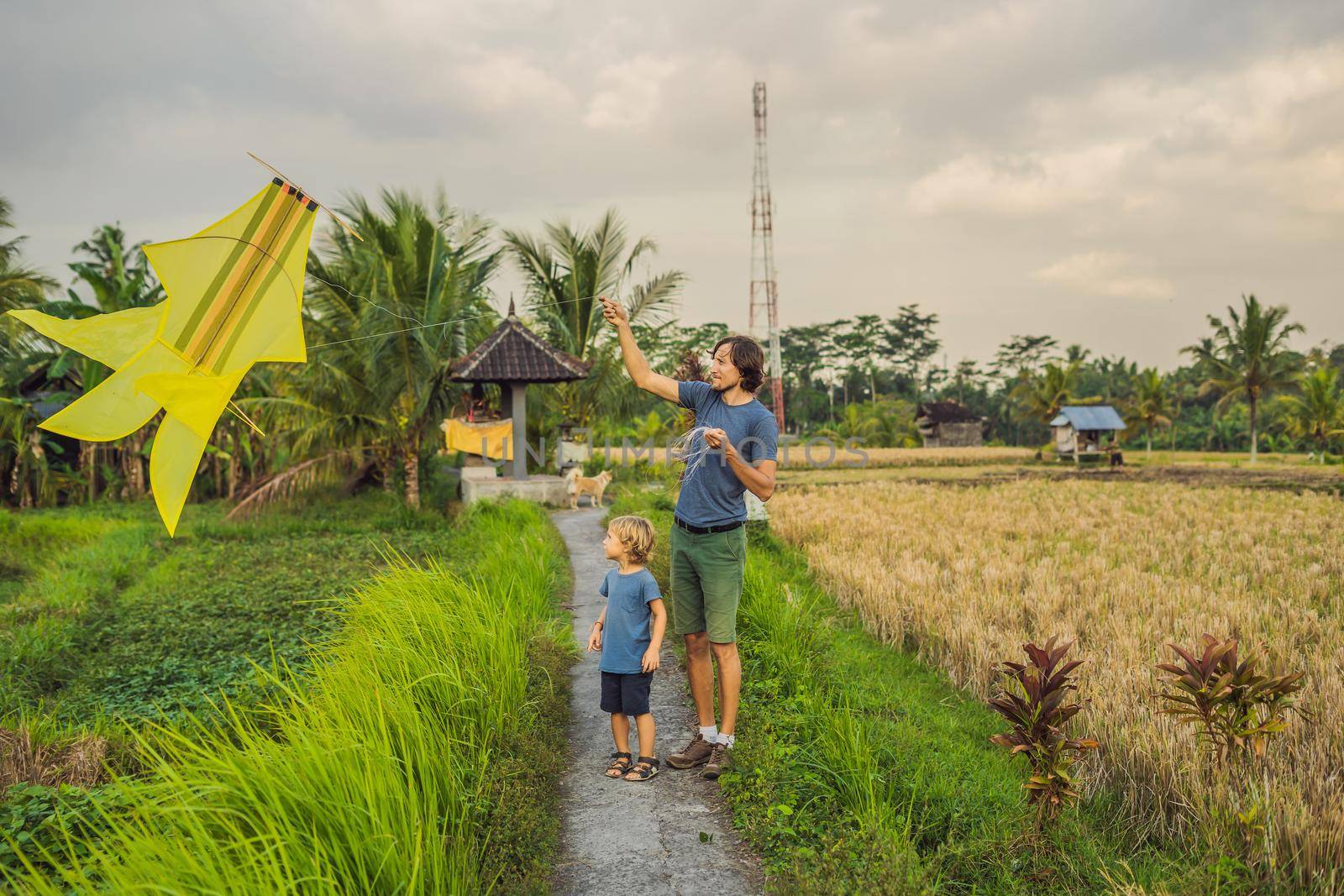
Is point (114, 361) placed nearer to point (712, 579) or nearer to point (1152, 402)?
point (712, 579)

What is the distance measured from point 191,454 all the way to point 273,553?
8048mm

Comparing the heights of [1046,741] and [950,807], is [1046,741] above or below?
above

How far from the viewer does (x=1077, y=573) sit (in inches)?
292

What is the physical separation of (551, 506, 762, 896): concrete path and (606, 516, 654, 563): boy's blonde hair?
970mm

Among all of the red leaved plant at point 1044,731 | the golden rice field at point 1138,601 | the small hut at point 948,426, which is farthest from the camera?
the small hut at point 948,426

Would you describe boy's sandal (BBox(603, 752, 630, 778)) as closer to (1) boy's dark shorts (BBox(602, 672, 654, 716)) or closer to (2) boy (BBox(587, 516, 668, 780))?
(2) boy (BBox(587, 516, 668, 780))

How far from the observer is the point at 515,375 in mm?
12258

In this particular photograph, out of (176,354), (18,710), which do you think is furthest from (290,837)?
(18,710)

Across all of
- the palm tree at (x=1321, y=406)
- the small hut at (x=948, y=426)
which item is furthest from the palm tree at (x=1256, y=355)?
the small hut at (x=948, y=426)

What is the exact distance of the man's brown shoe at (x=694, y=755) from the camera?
360cm

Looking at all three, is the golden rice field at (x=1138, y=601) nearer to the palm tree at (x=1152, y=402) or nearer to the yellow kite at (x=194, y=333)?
the yellow kite at (x=194, y=333)

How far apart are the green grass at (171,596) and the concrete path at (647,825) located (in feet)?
5.32

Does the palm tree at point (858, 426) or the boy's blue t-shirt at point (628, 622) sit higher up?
the palm tree at point (858, 426)

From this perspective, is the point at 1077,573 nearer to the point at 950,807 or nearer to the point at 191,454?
the point at 950,807
